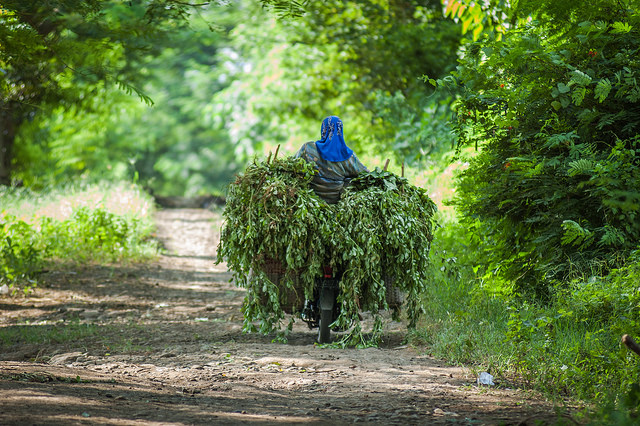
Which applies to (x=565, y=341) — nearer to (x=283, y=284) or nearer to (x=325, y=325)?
(x=325, y=325)

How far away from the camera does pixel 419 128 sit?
14672 millimetres

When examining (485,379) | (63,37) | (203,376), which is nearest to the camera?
(485,379)

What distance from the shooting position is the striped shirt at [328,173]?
6953 mm

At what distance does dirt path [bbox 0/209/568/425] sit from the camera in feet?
13.6

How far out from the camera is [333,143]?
707 centimetres

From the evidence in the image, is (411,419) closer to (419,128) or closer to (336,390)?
(336,390)

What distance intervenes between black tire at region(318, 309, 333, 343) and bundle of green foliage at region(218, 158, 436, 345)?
0.60 ft

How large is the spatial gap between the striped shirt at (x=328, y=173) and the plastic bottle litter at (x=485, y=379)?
2562 mm

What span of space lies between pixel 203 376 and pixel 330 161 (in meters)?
2.68

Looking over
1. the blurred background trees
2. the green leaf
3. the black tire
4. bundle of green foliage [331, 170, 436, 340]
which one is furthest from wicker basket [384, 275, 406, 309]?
the blurred background trees

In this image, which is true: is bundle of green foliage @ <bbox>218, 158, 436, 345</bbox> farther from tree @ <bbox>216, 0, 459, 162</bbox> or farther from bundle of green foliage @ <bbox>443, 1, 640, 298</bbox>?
tree @ <bbox>216, 0, 459, 162</bbox>

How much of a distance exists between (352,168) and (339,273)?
3.81ft

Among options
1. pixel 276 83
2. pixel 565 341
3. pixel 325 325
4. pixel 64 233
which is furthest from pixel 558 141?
pixel 276 83

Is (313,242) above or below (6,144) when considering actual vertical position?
below
